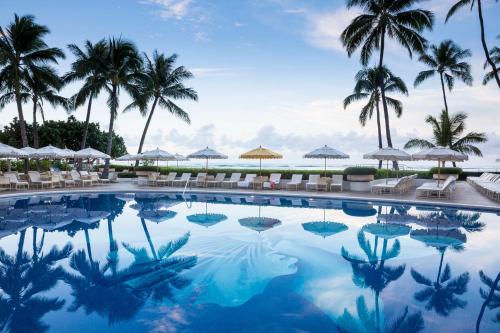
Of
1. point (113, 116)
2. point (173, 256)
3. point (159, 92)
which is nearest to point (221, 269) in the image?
point (173, 256)

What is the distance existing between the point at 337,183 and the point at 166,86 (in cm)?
1620

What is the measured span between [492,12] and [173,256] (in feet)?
72.3

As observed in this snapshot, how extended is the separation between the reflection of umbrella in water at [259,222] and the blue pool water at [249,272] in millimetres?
37

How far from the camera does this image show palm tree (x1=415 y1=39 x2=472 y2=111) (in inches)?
1134

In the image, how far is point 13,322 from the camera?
429 centimetres

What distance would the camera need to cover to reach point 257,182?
61.9 ft

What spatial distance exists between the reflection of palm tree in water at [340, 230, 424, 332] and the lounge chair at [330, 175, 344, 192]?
26.5 ft

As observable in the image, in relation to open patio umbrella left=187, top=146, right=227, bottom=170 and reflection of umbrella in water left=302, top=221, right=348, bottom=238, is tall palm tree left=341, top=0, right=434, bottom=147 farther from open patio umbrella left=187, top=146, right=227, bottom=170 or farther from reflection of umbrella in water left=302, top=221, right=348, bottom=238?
reflection of umbrella in water left=302, top=221, right=348, bottom=238

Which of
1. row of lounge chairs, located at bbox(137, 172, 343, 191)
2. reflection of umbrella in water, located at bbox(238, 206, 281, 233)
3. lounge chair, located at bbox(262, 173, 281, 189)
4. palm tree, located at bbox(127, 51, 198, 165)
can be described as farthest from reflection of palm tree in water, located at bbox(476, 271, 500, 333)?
palm tree, located at bbox(127, 51, 198, 165)

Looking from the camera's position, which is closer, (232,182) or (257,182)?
(257,182)

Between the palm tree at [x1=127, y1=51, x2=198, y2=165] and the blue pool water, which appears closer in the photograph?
the blue pool water

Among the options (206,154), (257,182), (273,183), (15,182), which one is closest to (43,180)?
(15,182)

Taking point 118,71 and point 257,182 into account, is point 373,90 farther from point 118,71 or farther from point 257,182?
point 118,71

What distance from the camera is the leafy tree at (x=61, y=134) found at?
3519 cm
